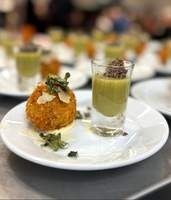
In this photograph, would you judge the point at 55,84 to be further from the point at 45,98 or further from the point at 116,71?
the point at 116,71

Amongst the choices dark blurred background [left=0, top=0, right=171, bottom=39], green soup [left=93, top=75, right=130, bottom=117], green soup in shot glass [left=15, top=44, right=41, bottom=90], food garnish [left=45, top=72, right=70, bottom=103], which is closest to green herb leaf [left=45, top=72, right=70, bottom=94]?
food garnish [left=45, top=72, right=70, bottom=103]

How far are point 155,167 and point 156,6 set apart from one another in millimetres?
4069

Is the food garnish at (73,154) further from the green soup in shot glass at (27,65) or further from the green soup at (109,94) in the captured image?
the green soup in shot glass at (27,65)

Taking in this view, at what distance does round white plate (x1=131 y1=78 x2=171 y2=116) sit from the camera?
1387 mm

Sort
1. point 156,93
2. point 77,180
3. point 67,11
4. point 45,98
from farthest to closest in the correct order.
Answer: point 67,11
point 156,93
point 45,98
point 77,180

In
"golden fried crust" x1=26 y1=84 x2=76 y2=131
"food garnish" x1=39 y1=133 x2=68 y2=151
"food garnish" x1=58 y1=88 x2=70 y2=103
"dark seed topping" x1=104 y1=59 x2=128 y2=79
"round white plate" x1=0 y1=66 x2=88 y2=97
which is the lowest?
"round white plate" x1=0 y1=66 x2=88 y2=97

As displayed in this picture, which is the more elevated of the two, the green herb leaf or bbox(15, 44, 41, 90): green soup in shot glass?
the green herb leaf

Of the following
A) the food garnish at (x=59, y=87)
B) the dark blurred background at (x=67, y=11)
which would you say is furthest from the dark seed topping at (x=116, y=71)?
the dark blurred background at (x=67, y=11)

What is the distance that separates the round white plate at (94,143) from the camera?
0.92 meters

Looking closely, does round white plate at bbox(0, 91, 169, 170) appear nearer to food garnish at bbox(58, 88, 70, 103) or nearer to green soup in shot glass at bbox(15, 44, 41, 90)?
food garnish at bbox(58, 88, 70, 103)

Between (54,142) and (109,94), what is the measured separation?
221 mm

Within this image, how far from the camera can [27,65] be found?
159 centimetres

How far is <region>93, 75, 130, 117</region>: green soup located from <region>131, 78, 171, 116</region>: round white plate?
222mm

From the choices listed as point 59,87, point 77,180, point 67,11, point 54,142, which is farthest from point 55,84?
point 67,11
